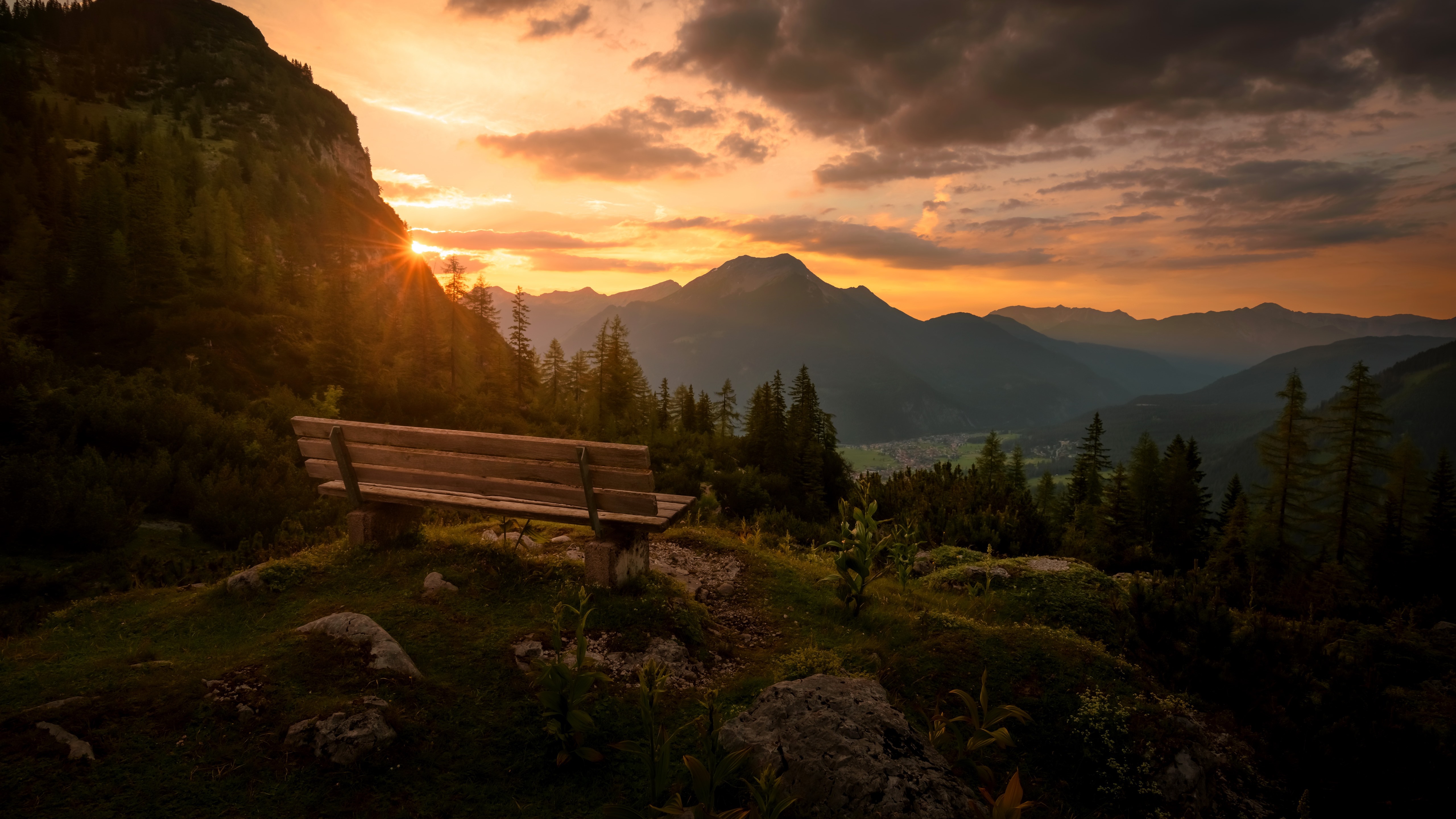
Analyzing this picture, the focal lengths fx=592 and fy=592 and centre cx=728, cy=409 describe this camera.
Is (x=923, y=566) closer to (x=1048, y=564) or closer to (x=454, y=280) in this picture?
(x=1048, y=564)

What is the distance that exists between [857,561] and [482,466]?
4.61 meters

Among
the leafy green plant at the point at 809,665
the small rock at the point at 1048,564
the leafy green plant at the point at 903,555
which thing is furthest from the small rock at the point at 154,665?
the small rock at the point at 1048,564

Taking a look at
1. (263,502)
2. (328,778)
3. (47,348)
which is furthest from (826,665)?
(47,348)

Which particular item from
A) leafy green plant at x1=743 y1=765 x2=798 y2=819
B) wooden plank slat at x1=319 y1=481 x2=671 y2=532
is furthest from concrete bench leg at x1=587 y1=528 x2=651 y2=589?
leafy green plant at x1=743 y1=765 x2=798 y2=819

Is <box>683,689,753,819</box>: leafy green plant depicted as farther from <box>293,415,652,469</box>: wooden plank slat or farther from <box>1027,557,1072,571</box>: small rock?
<box>1027,557,1072,571</box>: small rock

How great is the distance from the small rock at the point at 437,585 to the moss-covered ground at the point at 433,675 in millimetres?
154

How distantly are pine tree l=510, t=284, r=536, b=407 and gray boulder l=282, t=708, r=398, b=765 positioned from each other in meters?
26.5

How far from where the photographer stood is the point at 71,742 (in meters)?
3.80

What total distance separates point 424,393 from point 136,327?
8.90 metres

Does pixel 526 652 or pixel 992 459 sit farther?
pixel 992 459

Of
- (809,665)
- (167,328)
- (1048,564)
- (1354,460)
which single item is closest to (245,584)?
(809,665)

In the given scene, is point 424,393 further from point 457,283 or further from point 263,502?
point 457,283

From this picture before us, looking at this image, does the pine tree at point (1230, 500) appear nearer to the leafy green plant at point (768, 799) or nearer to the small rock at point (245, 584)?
the leafy green plant at point (768, 799)

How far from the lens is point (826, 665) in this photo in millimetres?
5719
